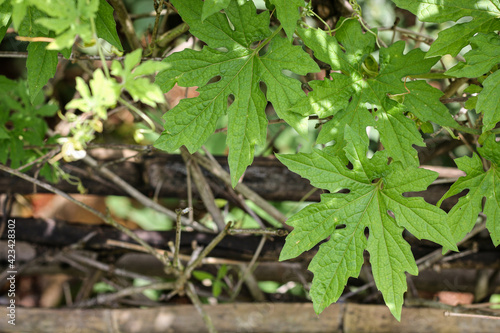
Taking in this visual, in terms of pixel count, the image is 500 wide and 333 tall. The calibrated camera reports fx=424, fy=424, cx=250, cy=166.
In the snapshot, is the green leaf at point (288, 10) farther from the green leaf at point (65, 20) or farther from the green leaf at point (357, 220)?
the green leaf at point (65, 20)

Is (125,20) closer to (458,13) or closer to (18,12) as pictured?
(18,12)

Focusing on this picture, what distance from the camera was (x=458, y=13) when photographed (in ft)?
3.90

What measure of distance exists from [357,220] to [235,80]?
57 cm

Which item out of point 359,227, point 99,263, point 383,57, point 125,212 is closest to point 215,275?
point 99,263

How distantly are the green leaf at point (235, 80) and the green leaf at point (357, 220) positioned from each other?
140 millimetres

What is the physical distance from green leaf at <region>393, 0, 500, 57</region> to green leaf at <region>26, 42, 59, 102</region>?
104 centimetres

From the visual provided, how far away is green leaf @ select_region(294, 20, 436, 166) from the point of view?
1.30 metres

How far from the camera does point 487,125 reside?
1.19 m

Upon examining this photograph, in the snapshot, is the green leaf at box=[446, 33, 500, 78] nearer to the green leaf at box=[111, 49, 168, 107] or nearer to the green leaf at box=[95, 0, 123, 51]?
the green leaf at box=[111, 49, 168, 107]

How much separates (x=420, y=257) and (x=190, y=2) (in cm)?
150

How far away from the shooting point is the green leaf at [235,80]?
1.26m

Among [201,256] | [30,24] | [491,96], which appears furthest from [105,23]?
[491,96]

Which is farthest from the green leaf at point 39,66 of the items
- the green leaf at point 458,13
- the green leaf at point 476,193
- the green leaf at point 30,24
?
the green leaf at point 476,193

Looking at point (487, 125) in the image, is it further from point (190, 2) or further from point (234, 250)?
point (234, 250)
